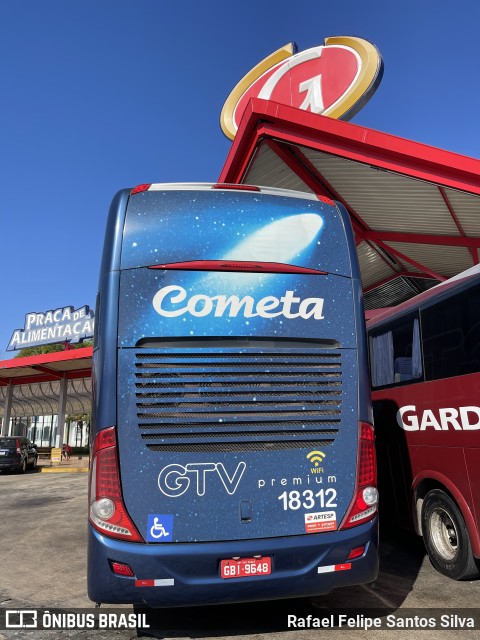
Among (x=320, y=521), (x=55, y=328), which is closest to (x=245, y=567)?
(x=320, y=521)

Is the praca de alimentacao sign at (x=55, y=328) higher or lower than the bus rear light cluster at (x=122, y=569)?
higher

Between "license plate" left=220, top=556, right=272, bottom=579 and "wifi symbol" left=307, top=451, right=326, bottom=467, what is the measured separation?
32.1 inches

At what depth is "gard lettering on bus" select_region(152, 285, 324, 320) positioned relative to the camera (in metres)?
4.16

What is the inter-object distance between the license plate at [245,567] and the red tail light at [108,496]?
664mm

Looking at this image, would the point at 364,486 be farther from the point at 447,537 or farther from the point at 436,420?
the point at 447,537

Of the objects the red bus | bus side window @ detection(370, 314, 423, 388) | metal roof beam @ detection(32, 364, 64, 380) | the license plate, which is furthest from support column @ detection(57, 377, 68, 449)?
the license plate

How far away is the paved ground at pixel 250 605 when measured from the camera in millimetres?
4227

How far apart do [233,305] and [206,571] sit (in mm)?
2068

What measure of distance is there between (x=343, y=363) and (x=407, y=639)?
7.42 feet

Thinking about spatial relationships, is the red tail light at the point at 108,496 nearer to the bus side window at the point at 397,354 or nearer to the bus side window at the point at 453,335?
the bus side window at the point at 453,335

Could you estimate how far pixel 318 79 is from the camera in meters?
16.4

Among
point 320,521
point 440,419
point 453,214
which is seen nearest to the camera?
point 320,521

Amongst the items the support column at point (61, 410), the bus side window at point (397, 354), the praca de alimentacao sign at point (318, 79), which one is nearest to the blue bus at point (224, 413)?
the bus side window at point (397, 354)

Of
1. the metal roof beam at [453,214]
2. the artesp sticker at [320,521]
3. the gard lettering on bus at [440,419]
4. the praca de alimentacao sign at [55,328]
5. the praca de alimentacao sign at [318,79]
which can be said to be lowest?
the artesp sticker at [320,521]
